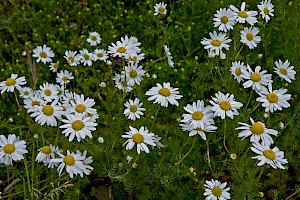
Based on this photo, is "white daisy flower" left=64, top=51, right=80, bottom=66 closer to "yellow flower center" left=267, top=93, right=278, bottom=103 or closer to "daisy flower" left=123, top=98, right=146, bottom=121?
"daisy flower" left=123, top=98, right=146, bottom=121

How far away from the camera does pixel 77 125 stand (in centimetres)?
258

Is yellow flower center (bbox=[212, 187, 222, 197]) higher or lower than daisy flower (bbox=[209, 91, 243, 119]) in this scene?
lower

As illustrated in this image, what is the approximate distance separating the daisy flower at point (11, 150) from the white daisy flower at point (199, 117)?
90 centimetres

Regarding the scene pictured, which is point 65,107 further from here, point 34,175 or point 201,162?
point 201,162

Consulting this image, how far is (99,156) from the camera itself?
9.11ft

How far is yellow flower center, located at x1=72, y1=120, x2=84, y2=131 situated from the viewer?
8.45ft

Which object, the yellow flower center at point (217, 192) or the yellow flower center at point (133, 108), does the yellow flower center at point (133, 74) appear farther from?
the yellow flower center at point (217, 192)

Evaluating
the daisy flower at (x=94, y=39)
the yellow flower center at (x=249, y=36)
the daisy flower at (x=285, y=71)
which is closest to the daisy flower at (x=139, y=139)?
the daisy flower at (x=285, y=71)

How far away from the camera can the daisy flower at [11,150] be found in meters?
2.68

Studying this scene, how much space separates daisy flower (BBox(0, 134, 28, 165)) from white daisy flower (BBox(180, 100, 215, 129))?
35.4 inches

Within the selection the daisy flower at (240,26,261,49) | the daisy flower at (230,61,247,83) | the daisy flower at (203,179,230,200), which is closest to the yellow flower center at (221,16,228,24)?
the daisy flower at (240,26,261,49)

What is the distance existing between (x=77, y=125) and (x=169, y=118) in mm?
992

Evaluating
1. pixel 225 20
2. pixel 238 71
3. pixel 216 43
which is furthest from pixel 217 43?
pixel 238 71

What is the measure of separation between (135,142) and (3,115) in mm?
1686
